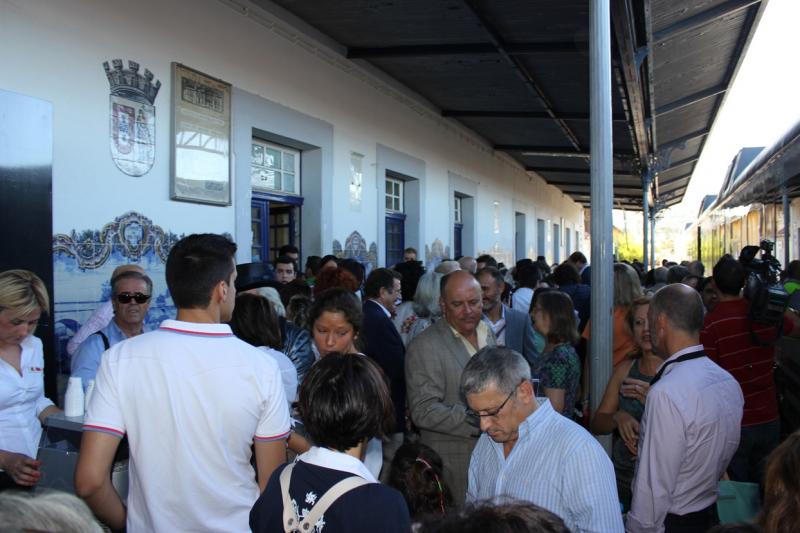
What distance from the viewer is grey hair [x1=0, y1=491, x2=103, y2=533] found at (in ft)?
3.60

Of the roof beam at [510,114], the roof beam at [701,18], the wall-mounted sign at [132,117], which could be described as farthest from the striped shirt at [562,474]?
the roof beam at [510,114]

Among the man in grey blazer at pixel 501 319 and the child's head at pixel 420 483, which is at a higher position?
the man in grey blazer at pixel 501 319

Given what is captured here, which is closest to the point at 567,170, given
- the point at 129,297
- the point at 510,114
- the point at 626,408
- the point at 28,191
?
the point at 510,114

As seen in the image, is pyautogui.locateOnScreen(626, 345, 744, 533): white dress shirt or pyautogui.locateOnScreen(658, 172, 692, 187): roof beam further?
pyautogui.locateOnScreen(658, 172, 692, 187): roof beam

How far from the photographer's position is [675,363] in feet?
9.63

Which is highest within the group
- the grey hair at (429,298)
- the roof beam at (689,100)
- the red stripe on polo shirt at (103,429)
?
the roof beam at (689,100)

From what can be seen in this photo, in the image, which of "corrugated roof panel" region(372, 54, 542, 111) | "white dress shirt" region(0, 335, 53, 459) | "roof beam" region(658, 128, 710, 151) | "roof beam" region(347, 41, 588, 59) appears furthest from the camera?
"roof beam" region(658, 128, 710, 151)

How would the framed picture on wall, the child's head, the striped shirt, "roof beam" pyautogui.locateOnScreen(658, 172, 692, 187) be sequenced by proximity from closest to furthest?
the striped shirt, the child's head, the framed picture on wall, "roof beam" pyautogui.locateOnScreen(658, 172, 692, 187)

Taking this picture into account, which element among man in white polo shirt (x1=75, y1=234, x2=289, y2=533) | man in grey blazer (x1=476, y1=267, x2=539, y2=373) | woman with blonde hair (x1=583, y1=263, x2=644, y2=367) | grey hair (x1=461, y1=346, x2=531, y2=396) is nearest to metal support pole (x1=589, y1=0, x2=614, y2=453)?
woman with blonde hair (x1=583, y1=263, x2=644, y2=367)

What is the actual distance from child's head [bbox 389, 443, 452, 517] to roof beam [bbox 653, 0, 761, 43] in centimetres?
616

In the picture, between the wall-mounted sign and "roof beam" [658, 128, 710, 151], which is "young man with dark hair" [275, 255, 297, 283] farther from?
"roof beam" [658, 128, 710, 151]

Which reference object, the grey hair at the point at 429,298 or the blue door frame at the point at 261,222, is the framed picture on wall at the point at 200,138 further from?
the grey hair at the point at 429,298

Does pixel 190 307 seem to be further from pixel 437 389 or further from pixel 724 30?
pixel 724 30

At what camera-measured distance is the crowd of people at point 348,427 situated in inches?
72.9
